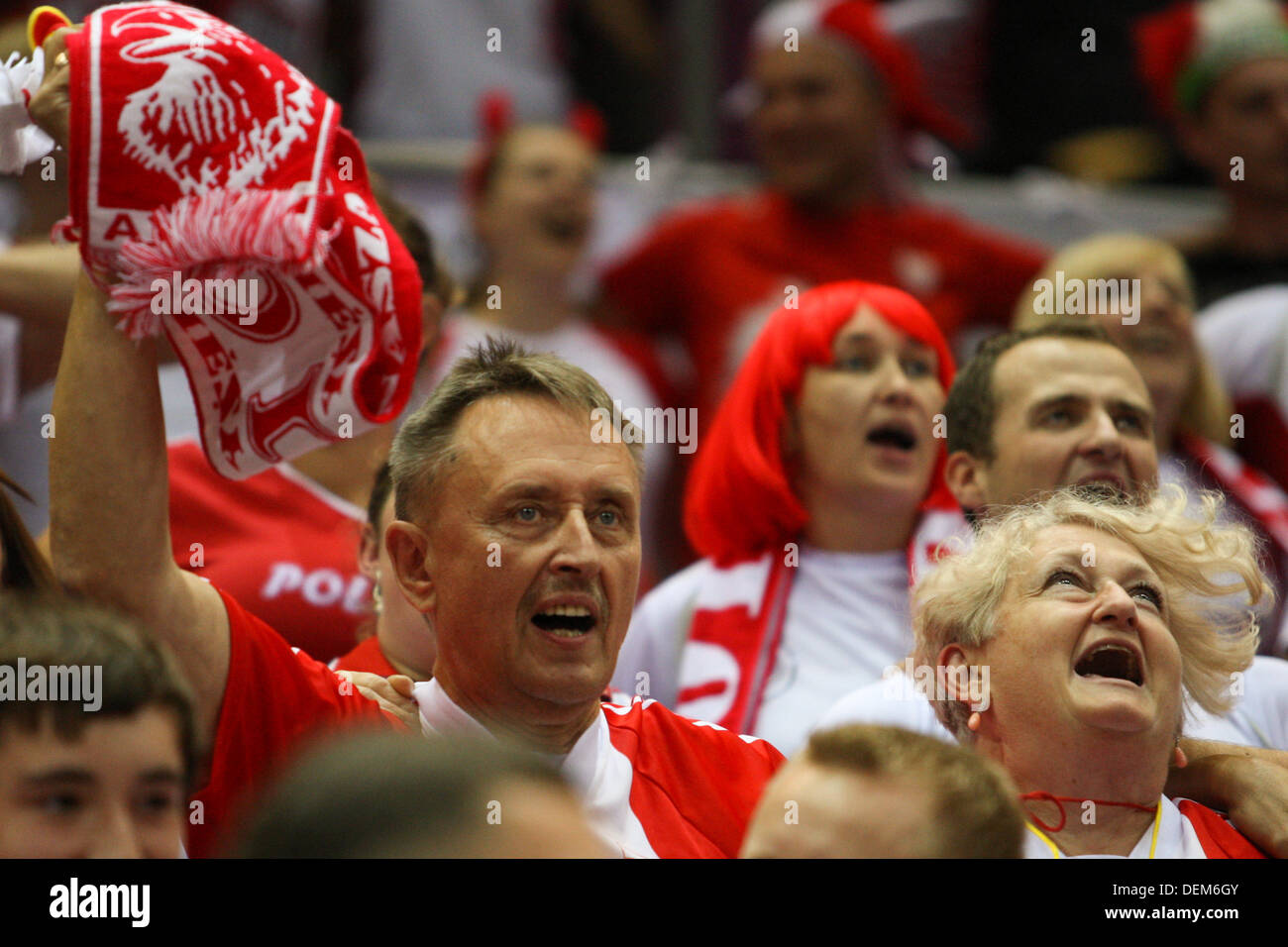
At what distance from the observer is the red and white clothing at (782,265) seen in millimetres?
4340

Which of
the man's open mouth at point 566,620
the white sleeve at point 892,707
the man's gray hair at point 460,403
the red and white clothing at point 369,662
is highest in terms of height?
the man's gray hair at point 460,403

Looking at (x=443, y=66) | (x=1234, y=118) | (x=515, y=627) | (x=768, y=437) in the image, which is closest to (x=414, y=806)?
(x=515, y=627)

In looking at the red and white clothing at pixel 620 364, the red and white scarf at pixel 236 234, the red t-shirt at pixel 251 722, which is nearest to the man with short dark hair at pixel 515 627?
the red t-shirt at pixel 251 722

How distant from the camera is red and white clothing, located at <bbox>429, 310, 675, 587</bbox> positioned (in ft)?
13.8

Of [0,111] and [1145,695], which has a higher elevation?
[0,111]

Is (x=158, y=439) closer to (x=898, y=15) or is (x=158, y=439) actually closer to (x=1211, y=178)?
(x=898, y=15)

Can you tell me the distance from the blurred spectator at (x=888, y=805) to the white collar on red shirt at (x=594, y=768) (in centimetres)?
43

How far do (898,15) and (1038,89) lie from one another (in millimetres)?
586

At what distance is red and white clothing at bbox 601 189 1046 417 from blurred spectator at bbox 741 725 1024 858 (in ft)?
8.66

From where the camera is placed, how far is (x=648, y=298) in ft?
14.7

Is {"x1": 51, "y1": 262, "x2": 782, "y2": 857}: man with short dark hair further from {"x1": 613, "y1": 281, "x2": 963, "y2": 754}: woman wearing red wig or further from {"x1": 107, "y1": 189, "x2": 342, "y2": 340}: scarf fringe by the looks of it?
{"x1": 613, "y1": 281, "x2": 963, "y2": 754}: woman wearing red wig

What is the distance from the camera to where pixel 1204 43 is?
4.62m

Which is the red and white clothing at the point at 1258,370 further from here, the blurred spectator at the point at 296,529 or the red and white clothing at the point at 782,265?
the blurred spectator at the point at 296,529
